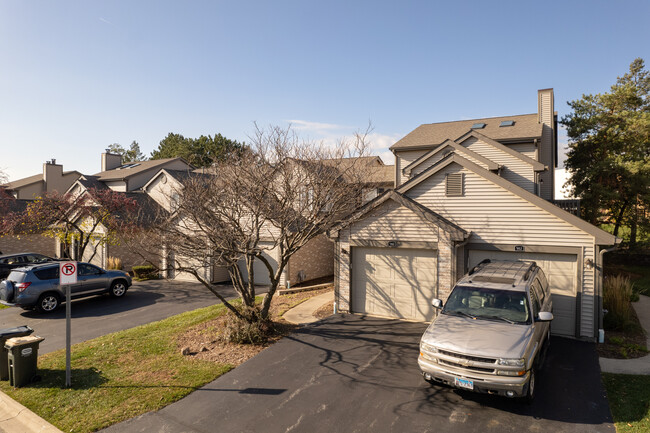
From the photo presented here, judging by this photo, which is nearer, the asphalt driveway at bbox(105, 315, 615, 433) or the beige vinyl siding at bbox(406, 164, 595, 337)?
the asphalt driveway at bbox(105, 315, 615, 433)

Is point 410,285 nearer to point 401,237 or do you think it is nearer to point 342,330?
point 401,237

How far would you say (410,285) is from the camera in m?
12.1

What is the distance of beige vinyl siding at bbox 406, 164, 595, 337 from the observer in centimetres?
1027

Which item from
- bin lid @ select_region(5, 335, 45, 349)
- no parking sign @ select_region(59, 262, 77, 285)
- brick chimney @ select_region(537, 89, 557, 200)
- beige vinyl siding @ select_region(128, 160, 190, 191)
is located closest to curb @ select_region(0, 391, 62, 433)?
bin lid @ select_region(5, 335, 45, 349)

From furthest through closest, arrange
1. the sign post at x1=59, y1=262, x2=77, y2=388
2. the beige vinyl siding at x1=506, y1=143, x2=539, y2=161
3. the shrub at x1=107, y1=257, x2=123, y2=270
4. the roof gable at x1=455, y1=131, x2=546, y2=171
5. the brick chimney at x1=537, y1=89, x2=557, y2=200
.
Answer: the shrub at x1=107, y1=257, x2=123, y2=270, the brick chimney at x1=537, y1=89, x2=557, y2=200, the beige vinyl siding at x1=506, y1=143, x2=539, y2=161, the roof gable at x1=455, y1=131, x2=546, y2=171, the sign post at x1=59, y1=262, x2=77, y2=388

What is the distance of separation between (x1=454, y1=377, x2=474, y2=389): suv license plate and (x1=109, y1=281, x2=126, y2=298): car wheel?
1499 centimetres

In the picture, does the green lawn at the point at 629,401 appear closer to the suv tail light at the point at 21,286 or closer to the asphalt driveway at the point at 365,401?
the asphalt driveway at the point at 365,401

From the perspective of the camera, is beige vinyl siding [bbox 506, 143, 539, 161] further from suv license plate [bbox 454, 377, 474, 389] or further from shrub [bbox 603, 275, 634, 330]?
suv license plate [bbox 454, 377, 474, 389]

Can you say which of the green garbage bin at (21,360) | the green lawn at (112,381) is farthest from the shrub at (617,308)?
the green garbage bin at (21,360)

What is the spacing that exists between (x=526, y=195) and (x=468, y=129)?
1348cm

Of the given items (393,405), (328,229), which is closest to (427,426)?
(393,405)

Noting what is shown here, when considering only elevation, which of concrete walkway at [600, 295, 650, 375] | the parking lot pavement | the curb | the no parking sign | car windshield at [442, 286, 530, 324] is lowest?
the parking lot pavement

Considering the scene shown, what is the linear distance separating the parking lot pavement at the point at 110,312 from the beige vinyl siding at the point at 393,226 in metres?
7.30

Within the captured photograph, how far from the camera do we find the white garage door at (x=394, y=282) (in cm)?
1184
